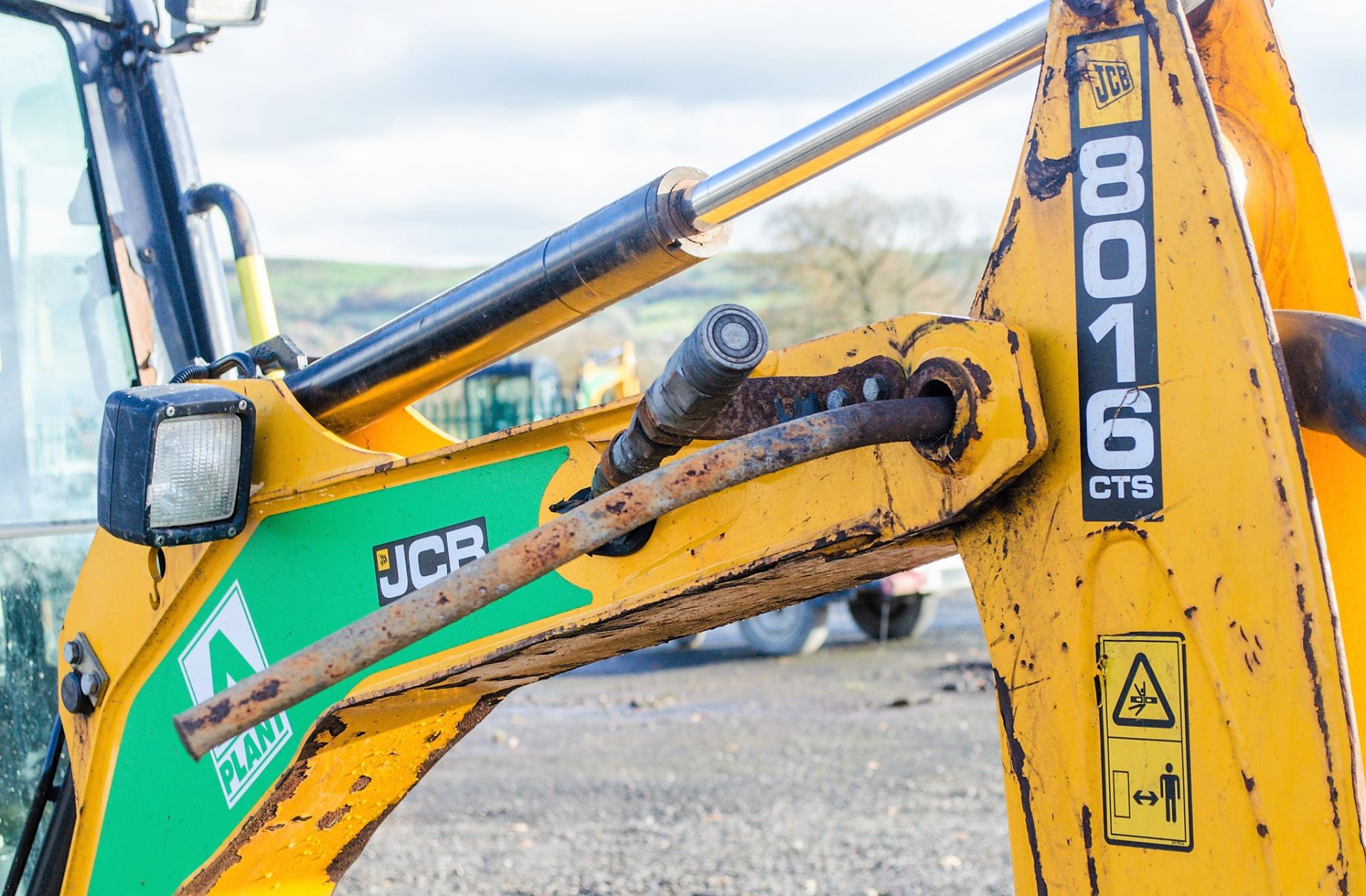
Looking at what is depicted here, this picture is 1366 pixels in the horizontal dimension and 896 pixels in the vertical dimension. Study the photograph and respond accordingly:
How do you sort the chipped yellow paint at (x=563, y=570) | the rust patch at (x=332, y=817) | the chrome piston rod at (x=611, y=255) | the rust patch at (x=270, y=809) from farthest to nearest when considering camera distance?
the rust patch at (x=332, y=817) < the rust patch at (x=270, y=809) < the chrome piston rod at (x=611, y=255) < the chipped yellow paint at (x=563, y=570)

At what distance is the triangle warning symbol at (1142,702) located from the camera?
1.21m

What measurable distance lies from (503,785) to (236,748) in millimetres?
4242

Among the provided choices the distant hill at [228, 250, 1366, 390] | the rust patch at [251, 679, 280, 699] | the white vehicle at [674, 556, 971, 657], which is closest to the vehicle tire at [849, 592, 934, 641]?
the white vehicle at [674, 556, 971, 657]

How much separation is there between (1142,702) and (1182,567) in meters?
0.14

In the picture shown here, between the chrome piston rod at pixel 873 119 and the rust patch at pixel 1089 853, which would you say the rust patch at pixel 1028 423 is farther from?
the chrome piston rod at pixel 873 119

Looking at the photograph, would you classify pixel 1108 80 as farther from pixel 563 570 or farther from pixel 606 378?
pixel 606 378

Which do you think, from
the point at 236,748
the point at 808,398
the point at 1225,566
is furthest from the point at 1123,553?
the point at 236,748

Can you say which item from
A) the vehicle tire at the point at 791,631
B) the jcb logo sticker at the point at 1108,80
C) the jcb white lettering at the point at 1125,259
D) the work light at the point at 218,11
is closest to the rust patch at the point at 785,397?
the jcb white lettering at the point at 1125,259

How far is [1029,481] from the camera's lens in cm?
130

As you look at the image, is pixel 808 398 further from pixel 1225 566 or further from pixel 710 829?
pixel 710 829

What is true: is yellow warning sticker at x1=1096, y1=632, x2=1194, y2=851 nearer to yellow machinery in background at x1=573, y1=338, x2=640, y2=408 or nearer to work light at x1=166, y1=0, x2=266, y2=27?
work light at x1=166, y1=0, x2=266, y2=27

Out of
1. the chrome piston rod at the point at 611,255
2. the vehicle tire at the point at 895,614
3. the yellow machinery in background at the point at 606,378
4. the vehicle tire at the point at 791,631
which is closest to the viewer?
the chrome piston rod at the point at 611,255

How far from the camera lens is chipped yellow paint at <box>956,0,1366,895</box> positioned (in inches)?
44.5

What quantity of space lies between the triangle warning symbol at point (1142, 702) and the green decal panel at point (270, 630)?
2.27ft
